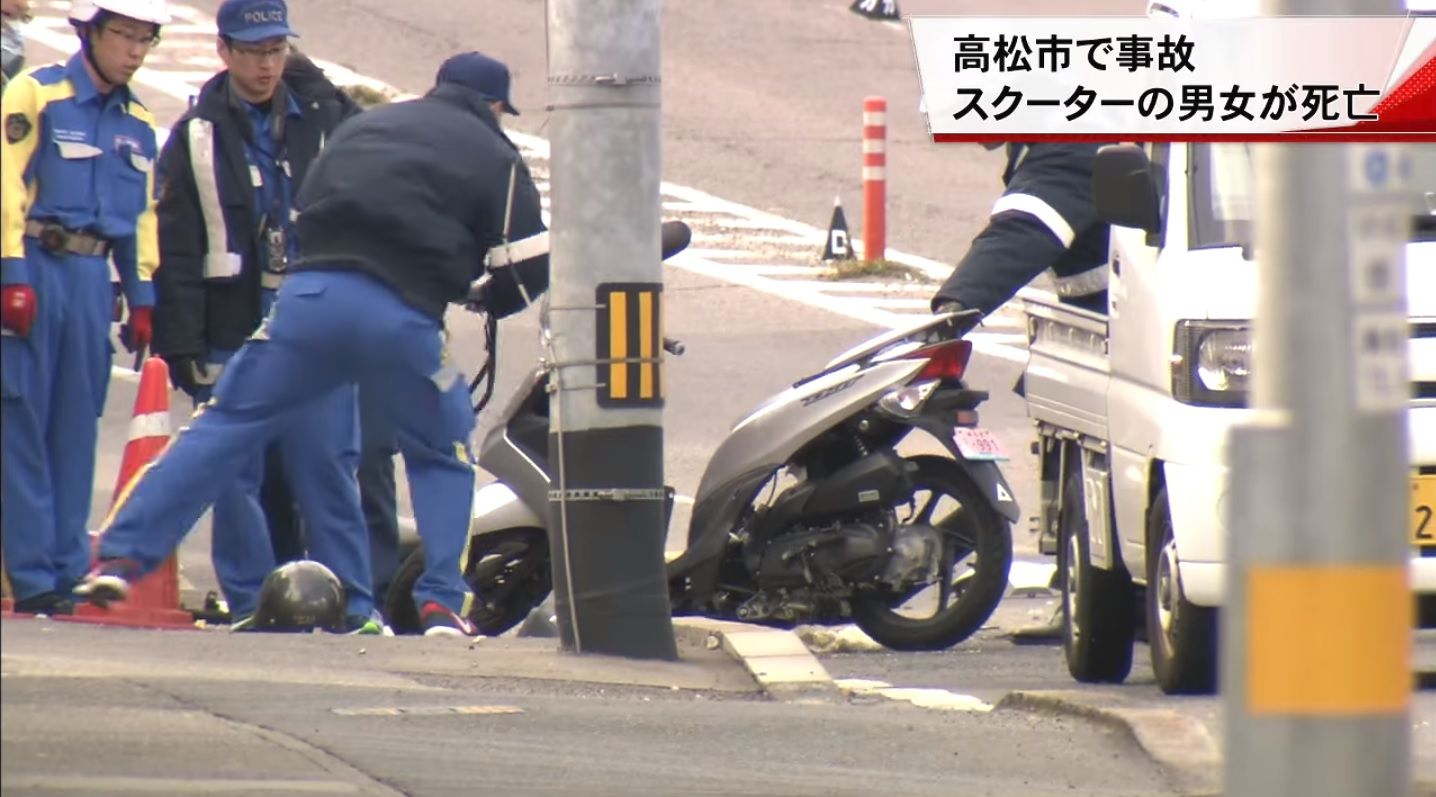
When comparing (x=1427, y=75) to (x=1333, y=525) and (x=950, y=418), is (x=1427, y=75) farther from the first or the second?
(x=1333, y=525)

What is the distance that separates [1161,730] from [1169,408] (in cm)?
124

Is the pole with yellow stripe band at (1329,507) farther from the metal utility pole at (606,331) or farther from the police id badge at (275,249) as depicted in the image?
the police id badge at (275,249)

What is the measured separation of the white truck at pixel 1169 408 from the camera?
804 centimetres

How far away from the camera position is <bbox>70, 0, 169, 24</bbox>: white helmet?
8484 mm

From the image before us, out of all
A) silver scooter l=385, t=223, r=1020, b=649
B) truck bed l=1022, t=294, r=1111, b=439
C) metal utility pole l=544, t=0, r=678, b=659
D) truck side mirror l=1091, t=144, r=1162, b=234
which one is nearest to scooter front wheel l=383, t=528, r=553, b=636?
silver scooter l=385, t=223, r=1020, b=649

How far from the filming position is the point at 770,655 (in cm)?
871

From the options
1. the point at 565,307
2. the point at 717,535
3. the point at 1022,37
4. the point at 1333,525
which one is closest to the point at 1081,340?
the point at 717,535

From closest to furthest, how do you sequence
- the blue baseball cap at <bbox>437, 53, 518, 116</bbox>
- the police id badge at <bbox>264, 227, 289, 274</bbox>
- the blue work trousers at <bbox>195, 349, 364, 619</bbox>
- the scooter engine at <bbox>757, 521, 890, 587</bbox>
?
the blue baseball cap at <bbox>437, 53, 518, 116</bbox> → the blue work trousers at <bbox>195, 349, 364, 619</bbox> → the scooter engine at <bbox>757, 521, 890, 587</bbox> → the police id badge at <bbox>264, 227, 289, 274</bbox>

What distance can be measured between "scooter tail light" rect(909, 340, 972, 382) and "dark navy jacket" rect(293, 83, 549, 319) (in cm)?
150

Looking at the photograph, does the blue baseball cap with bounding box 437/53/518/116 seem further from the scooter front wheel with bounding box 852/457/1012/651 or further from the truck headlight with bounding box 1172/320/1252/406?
the truck headlight with bounding box 1172/320/1252/406

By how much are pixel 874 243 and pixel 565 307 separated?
10558 mm

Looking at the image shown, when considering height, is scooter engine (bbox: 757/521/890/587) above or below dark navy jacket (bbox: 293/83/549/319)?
below

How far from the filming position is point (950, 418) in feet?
31.8
